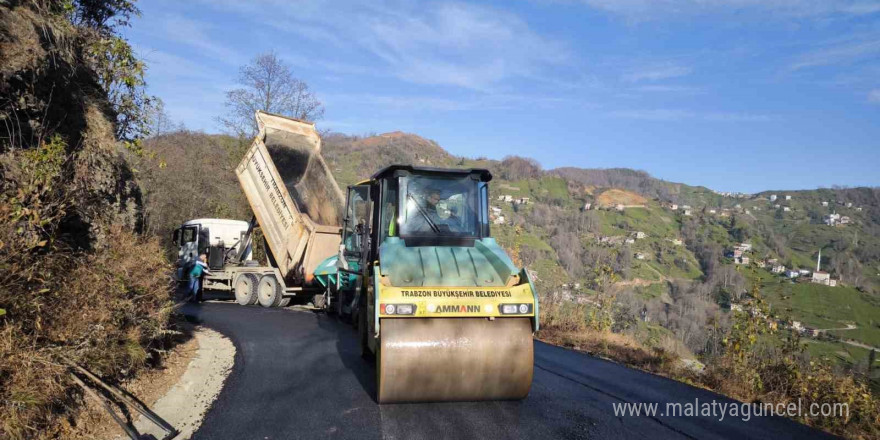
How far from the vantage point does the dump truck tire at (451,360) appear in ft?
17.2

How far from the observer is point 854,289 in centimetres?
2975

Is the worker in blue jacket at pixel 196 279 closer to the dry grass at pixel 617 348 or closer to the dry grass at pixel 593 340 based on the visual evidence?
the dry grass at pixel 593 340

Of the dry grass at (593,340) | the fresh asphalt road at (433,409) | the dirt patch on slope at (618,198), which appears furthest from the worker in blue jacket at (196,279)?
the dirt patch on slope at (618,198)

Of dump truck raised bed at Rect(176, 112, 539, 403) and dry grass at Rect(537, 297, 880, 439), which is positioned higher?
dump truck raised bed at Rect(176, 112, 539, 403)

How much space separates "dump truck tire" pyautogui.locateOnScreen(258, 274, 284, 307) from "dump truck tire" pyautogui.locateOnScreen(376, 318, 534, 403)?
9.10 meters

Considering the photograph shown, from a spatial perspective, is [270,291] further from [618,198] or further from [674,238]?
[618,198]

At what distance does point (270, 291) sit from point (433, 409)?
9.62 metres

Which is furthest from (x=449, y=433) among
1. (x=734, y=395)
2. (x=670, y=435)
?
(x=734, y=395)

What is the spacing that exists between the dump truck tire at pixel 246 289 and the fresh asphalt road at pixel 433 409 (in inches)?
259

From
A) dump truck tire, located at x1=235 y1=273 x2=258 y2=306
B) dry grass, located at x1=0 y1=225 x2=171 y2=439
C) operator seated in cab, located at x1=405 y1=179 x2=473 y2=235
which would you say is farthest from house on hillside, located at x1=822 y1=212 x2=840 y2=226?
dry grass, located at x1=0 y1=225 x2=171 y2=439

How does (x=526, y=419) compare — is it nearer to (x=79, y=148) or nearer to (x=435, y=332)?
(x=435, y=332)

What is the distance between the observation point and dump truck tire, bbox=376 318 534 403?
5254mm

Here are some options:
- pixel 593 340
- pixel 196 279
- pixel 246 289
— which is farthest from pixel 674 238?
pixel 196 279

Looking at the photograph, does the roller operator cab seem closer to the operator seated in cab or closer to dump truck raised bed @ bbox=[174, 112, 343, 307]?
the operator seated in cab
